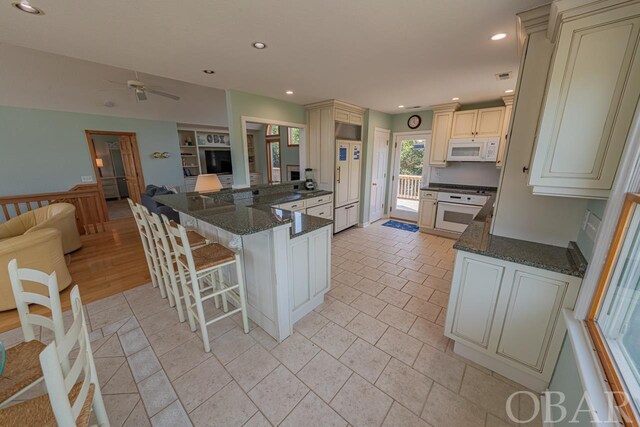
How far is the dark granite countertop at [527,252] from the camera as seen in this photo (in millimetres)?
1413

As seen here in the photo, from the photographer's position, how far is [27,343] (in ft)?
4.14

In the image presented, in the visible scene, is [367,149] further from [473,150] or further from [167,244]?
[167,244]

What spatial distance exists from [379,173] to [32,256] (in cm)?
544

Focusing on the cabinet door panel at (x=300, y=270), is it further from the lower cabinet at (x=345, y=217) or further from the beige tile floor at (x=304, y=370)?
the lower cabinet at (x=345, y=217)

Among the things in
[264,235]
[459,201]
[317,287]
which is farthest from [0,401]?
[459,201]

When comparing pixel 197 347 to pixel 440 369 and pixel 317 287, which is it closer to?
pixel 317 287

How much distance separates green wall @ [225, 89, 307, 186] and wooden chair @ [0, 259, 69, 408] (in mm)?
2491

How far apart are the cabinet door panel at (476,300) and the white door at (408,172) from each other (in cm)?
386

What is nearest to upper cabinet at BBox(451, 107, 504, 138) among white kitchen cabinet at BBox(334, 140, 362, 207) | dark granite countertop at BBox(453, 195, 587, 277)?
white kitchen cabinet at BBox(334, 140, 362, 207)

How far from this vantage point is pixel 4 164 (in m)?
4.41

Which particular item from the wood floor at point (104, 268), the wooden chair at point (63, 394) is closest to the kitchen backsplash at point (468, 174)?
the wood floor at point (104, 268)

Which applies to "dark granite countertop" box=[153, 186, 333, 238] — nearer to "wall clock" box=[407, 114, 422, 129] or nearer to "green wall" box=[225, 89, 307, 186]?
"green wall" box=[225, 89, 307, 186]

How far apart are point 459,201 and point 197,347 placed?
14.8 feet

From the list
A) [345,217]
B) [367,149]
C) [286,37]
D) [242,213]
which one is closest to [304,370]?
[242,213]
